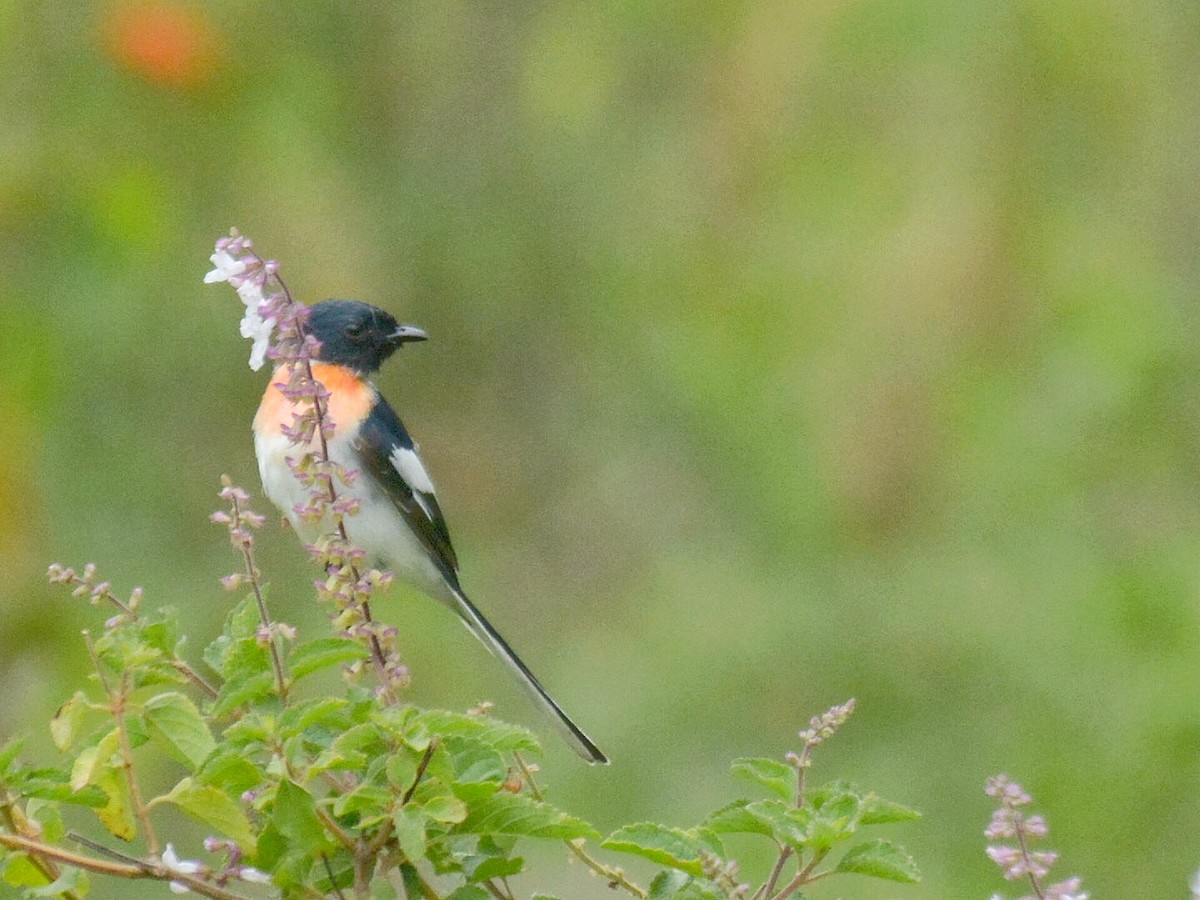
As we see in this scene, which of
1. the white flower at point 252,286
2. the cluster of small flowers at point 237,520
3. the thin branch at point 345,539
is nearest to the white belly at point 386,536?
the white flower at point 252,286

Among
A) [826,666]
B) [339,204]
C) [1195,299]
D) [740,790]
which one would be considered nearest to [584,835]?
[740,790]

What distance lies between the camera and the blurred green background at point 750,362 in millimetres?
6281

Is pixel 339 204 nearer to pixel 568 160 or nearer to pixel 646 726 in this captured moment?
pixel 568 160

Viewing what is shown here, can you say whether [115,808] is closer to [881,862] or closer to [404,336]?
[881,862]

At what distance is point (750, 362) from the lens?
758 centimetres

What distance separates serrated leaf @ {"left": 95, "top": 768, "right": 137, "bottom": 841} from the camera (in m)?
1.73

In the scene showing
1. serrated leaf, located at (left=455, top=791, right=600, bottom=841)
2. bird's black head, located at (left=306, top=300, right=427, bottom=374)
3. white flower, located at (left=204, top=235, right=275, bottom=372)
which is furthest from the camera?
bird's black head, located at (left=306, top=300, right=427, bottom=374)

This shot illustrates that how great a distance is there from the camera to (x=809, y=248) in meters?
7.38

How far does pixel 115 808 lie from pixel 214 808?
185 mm

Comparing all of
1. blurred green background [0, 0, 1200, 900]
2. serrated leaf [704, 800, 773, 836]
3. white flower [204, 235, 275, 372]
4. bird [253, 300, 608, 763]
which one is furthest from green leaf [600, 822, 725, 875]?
blurred green background [0, 0, 1200, 900]

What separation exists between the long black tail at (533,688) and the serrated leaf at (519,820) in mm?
1031

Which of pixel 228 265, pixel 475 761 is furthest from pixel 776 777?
pixel 228 265

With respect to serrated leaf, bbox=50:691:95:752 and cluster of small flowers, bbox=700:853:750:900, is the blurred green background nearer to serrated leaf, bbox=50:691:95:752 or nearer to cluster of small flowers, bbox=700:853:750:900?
serrated leaf, bbox=50:691:95:752

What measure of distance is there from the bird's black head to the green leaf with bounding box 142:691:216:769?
271 cm
